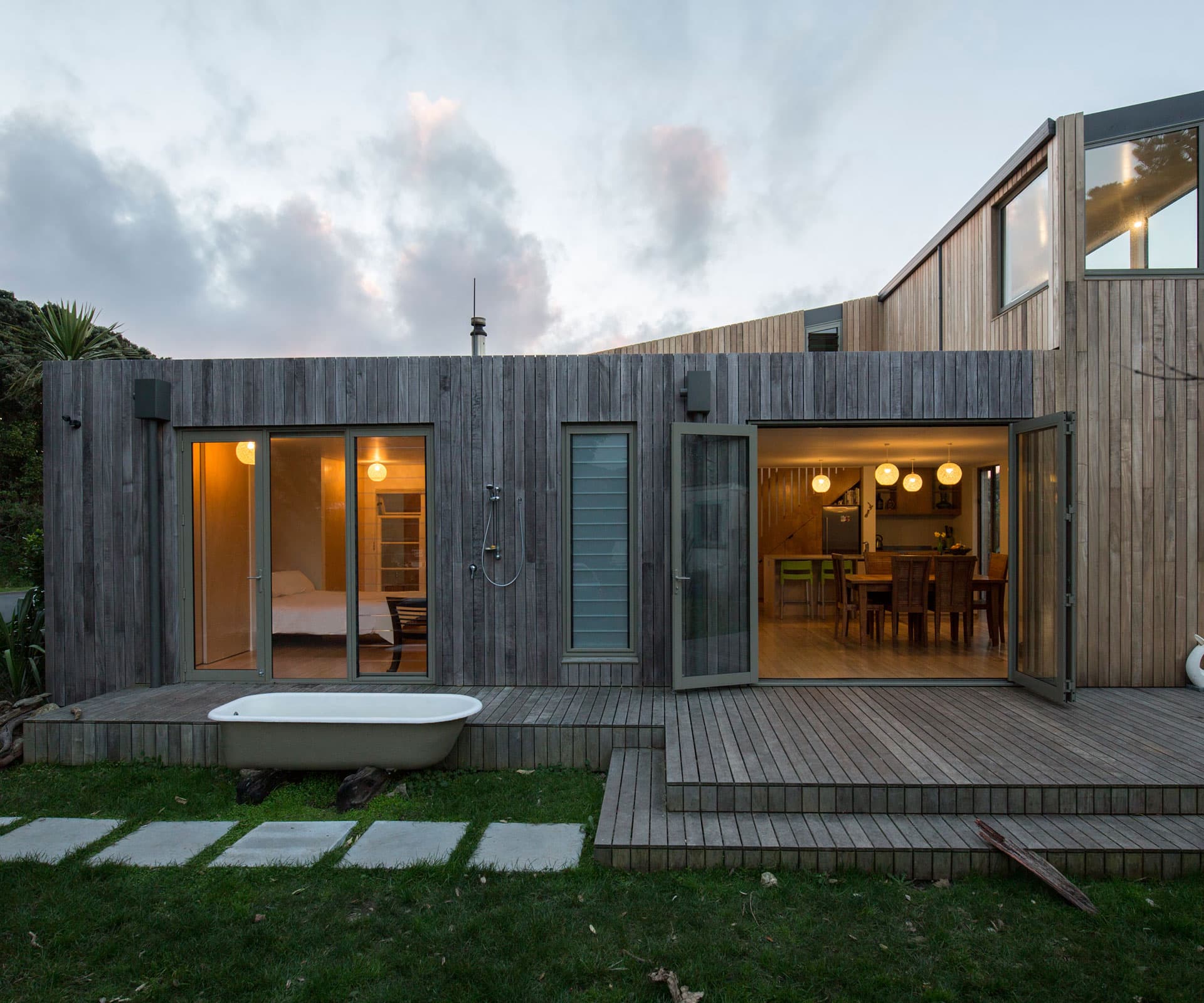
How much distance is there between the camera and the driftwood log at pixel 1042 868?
2582 millimetres

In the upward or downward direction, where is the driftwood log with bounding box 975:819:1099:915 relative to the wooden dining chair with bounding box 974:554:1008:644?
downward

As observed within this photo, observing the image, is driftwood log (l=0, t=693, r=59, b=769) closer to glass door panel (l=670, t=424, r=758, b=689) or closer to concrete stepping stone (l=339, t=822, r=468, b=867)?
concrete stepping stone (l=339, t=822, r=468, b=867)

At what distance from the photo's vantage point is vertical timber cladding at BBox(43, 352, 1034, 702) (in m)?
4.96

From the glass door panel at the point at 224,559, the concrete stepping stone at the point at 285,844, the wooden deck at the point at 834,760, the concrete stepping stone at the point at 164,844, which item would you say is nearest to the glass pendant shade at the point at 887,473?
the wooden deck at the point at 834,760

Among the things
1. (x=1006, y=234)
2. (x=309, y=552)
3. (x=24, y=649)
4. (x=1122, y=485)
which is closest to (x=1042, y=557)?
(x=1122, y=485)

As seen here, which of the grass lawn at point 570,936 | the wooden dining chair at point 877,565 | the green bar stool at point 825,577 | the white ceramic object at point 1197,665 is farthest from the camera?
the green bar stool at point 825,577

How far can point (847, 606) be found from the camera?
290 inches

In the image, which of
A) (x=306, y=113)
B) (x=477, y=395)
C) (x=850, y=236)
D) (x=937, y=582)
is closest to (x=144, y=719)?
(x=477, y=395)

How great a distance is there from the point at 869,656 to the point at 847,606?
118cm

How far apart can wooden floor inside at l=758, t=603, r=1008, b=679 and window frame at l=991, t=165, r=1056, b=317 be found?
3.16 m

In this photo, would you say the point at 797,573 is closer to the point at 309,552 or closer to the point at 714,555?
the point at 714,555

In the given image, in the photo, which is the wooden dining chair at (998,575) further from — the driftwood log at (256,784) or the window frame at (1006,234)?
the driftwood log at (256,784)

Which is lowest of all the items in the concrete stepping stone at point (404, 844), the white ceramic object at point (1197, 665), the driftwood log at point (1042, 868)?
the concrete stepping stone at point (404, 844)

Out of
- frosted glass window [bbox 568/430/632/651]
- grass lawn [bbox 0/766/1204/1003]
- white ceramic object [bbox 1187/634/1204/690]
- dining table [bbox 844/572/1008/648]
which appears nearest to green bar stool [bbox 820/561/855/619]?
dining table [bbox 844/572/1008/648]
